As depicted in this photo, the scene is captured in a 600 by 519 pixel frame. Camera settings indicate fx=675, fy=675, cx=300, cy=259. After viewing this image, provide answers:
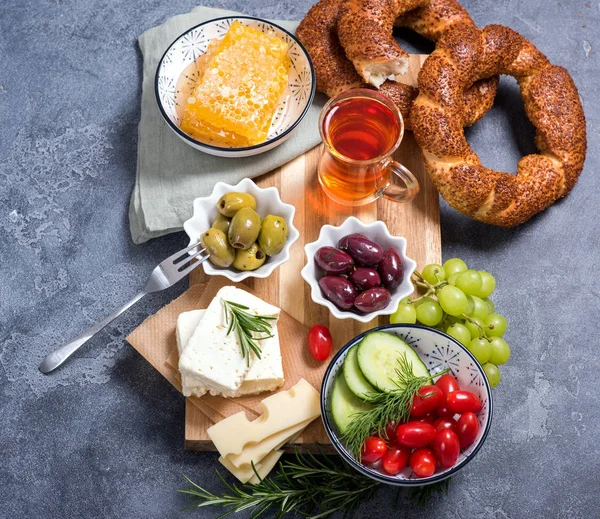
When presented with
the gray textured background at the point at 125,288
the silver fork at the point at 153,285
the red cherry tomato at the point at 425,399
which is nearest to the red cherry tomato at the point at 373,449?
the red cherry tomato at the point at 425,399

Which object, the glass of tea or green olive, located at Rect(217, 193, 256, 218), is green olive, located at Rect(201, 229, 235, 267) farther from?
the glass of tea

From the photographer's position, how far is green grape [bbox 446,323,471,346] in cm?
225

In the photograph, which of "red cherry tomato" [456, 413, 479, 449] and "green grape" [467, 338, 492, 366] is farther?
"green grape" [467, 338, 492, 366]

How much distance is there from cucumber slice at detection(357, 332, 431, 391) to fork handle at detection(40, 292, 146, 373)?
2.65 feet

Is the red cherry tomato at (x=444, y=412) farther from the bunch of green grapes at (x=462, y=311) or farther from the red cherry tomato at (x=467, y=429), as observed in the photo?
the bunch of green grapes at (x=462, y=311)

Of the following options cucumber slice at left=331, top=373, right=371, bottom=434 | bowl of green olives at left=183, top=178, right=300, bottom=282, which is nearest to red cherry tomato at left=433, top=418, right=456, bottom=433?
cucumber slice at left=331, top=373, right=371, bottom=434

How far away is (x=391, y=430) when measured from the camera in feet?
6.75

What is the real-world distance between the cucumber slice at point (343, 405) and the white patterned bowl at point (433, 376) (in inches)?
1.0

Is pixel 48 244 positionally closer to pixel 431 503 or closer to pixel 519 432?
pixel 431 503

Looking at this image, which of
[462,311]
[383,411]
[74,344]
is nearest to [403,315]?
[462,311]

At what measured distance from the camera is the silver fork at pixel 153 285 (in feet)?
7.50

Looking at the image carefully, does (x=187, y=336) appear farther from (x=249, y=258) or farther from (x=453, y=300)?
(x=453, y=300)

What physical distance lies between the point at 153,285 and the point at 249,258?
354 millimetres

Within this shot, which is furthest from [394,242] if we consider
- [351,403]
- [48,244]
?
[48,244]
